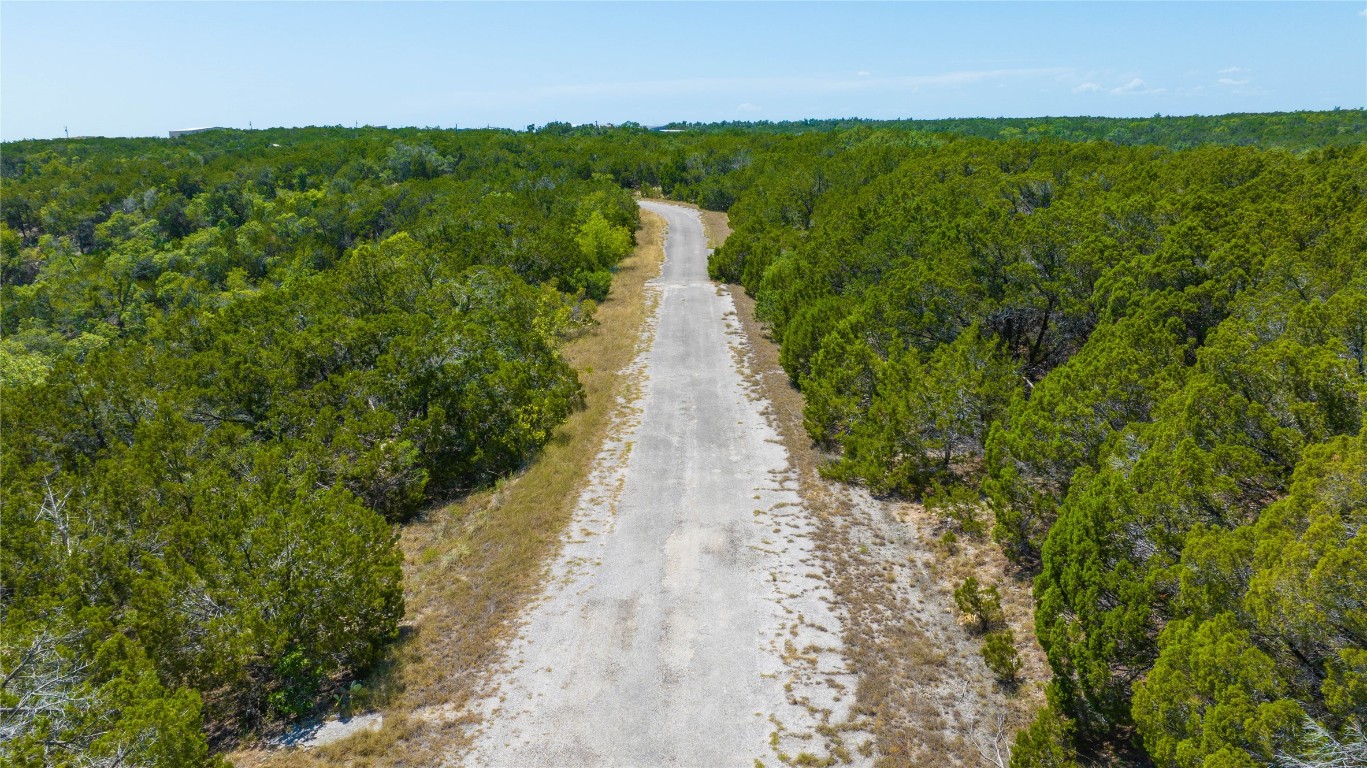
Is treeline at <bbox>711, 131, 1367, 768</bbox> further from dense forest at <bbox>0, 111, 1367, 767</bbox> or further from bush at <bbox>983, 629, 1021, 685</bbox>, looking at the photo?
bush at <bbox>983, 629, 1021, 685</bbox>

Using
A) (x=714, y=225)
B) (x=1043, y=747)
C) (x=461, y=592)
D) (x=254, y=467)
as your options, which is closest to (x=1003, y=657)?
(x=1043, y=747)

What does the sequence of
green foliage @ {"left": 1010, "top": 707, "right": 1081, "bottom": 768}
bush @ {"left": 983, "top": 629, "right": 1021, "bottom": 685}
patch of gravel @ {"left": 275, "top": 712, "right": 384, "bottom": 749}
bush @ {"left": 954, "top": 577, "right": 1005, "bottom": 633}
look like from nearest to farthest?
green foliage @ {"left": 1010, "top": 707, "right": 1081, "bottom": 768}
patch of gravel @ {"left": 275, "top": 712, "right": 384, "bottom": 749}
bush @ {"left": 983, "top": 629, "right": 1021, "bottom": 685}
bush @ {"left": 954, "top": 577, "right": 1005, "bottom": 633}

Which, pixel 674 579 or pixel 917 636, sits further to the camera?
pixel 674 579

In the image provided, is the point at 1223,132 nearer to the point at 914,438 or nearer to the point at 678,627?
the point at 914,438

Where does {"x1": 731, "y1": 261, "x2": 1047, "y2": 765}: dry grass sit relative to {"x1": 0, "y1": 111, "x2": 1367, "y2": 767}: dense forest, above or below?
below

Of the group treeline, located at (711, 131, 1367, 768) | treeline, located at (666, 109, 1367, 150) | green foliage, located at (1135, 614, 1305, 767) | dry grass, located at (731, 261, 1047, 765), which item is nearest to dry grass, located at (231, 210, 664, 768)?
dry grass, located at (731, 261, 1047, 765)

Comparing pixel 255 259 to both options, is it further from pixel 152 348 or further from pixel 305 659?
pixel 305 659

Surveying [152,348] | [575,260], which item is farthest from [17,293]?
[575,260]
